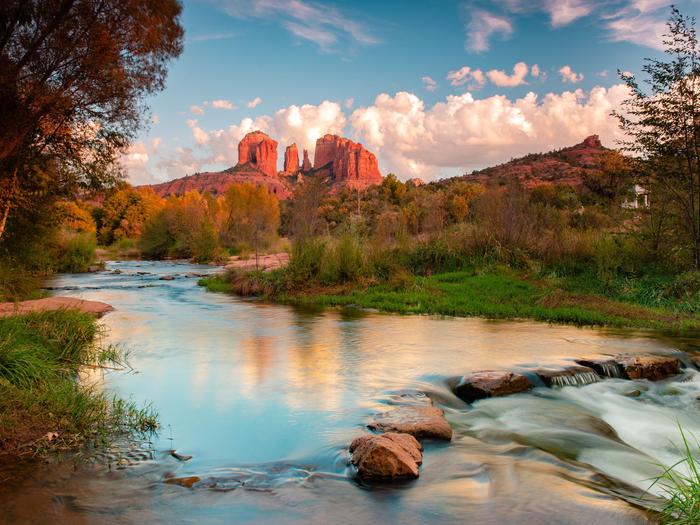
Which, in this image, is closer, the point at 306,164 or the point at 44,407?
the point at 44,407

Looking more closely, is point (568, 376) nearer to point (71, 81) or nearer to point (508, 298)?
point (508, 298)

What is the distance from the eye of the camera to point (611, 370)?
825 centimetres

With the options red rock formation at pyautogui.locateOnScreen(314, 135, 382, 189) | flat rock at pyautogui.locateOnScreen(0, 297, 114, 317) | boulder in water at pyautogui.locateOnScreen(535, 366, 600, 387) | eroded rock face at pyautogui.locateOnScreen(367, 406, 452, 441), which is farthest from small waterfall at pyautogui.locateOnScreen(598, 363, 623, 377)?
red rock formation at pyautogui.locateOnScreen(314, 135, 382, 189)

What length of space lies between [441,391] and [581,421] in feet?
5.76

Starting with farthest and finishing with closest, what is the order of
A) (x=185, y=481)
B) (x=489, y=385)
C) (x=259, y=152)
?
(x=259, y=152)
(x=489, y=385)
(x=185, y=481)

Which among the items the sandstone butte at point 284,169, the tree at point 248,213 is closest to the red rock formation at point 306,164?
the sandstone butte at point 284,169

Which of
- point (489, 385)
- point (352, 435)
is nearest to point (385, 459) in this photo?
point (352, 435)

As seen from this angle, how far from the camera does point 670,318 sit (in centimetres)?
1233

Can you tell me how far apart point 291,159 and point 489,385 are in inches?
7144

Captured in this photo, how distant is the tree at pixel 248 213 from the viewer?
176 feet

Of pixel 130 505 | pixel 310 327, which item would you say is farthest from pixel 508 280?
pixel 130 505

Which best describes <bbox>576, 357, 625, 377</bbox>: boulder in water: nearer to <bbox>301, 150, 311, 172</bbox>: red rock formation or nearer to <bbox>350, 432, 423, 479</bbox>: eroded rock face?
<bbox>350, 432, 423, 479</bbox>: eroded rock face

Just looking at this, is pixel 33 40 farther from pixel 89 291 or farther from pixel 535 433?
pixel 535 433

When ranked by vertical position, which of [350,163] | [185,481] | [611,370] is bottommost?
[185,481]
